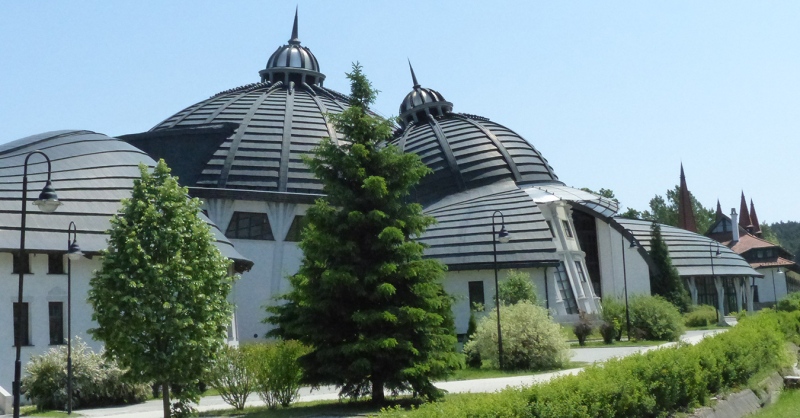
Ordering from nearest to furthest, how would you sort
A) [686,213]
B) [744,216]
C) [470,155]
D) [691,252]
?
[470,155] < [691,252] < [686,213] < [744,216]

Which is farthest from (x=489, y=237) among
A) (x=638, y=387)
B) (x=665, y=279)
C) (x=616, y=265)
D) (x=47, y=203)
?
(x=638, y=387)

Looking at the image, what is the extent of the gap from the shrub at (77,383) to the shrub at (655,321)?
92.1 ft

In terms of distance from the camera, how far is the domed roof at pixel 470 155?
72875 millimetres

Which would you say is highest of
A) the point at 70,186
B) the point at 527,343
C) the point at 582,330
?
the point at 70,186

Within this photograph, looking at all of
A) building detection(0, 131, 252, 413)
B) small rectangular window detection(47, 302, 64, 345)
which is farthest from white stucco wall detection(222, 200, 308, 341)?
small rectangular window detection(47, 302, 64, 345)

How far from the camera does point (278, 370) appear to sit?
24.6m

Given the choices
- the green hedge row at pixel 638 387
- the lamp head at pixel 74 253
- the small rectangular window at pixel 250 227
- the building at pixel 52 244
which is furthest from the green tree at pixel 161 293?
the small rectangular window at pixel 250 227

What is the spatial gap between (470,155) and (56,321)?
40848 mm

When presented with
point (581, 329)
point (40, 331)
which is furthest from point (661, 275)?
point (40, 331)

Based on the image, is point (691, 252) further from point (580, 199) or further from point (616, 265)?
point (580, 199)

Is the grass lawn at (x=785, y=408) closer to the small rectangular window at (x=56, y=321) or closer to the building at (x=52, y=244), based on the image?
the building at (x=52, y=244)

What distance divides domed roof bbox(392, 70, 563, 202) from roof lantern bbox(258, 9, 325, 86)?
10493mm

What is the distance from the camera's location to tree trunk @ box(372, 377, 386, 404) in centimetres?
2348

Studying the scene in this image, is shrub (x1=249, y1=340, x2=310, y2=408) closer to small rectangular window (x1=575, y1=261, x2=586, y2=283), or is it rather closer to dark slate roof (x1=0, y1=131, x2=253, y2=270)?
dark slate roof (x1=0, y1=131, x2=253, y2=270)
